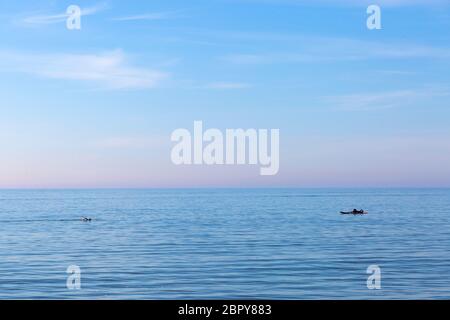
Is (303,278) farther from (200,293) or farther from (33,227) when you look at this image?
(33,227)

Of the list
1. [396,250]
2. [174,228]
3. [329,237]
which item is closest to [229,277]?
[396,250]

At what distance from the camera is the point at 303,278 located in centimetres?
3828

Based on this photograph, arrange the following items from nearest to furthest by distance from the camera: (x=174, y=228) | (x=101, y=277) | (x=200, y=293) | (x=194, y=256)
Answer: (x=200, y=293) < (x=101, y=277) < (x=194, y=256) < (x=174, y=228)

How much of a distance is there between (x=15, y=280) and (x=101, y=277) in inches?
214

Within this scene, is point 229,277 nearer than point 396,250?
Yes

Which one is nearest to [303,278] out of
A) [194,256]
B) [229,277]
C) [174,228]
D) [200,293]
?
[229,277]

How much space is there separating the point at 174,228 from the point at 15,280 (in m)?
52.6
